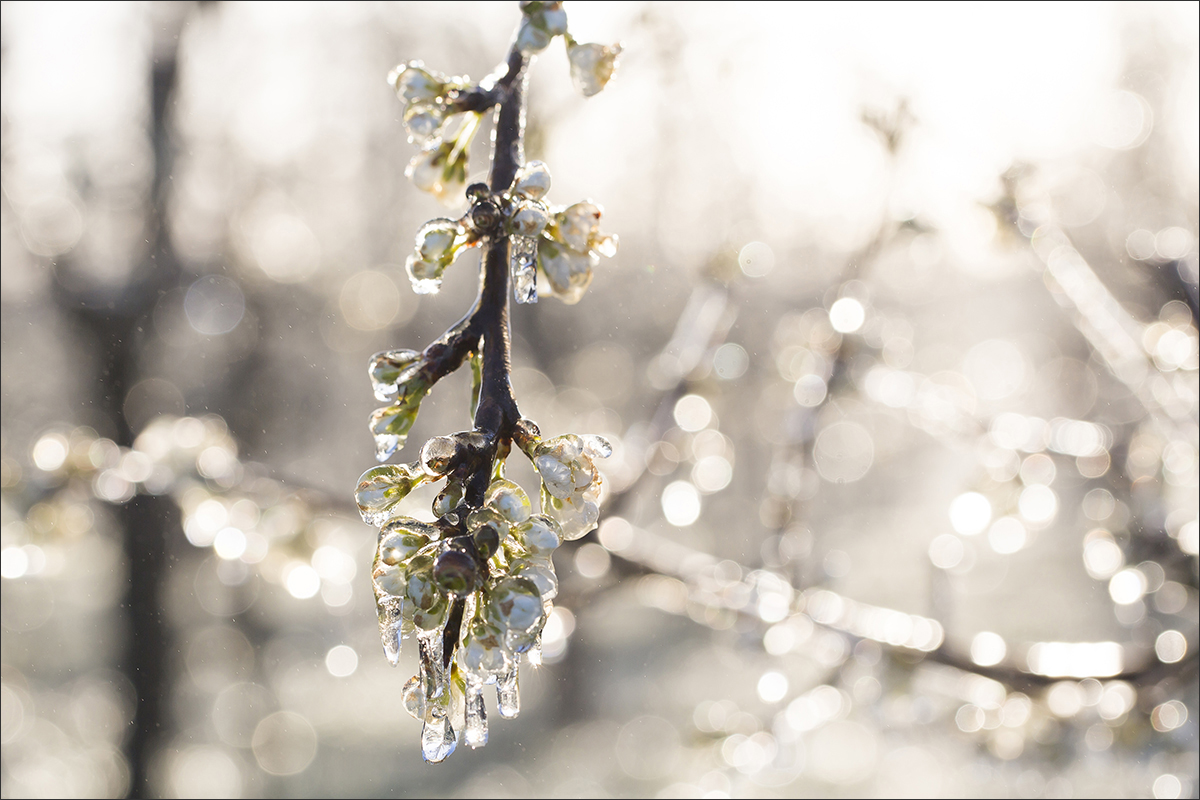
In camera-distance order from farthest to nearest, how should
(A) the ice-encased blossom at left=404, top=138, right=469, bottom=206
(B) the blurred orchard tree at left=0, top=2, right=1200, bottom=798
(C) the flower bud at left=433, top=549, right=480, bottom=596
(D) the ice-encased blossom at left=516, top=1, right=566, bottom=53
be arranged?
1. (B) the blurred orchard tree at left=0, top=2, right=1200, bottom=798
2. (A) the ice-encased blossom at left=404, top=138, right=469, bottom=206
3. (D) the ice-encased blossom at left=516, top=1, right=566, bottom=53
4. (C) the flower bud at left=433, top=549, right=480, bottom=596

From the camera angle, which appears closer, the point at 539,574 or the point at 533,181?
the point at 539,574

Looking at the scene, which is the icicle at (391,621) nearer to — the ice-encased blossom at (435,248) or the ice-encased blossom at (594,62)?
the ice-encased blossom at (435,248)

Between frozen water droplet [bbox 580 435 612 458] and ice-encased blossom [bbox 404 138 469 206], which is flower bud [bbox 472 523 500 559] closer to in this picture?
frozen water droplet [bbox 580 435 612 458]

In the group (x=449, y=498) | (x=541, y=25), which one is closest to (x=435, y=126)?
(x=541, y=25)

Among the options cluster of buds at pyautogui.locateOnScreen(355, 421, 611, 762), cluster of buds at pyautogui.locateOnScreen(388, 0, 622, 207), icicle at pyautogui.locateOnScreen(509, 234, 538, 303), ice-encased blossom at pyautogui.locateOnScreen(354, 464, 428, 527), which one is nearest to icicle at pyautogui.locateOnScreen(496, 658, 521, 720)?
cluster of buds at pyautogui.locateOnScreen(355, 421, 611, 762)

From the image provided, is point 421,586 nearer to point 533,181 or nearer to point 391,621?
point 391,621

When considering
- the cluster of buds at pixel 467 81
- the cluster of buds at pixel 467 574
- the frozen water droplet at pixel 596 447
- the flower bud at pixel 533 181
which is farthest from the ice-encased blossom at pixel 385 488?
the cluster of buds at pixel 467 81

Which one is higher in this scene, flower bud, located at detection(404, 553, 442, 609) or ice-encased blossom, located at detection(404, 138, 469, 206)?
ice-encased blossom, located at detection(404, 138, 469, 206)
